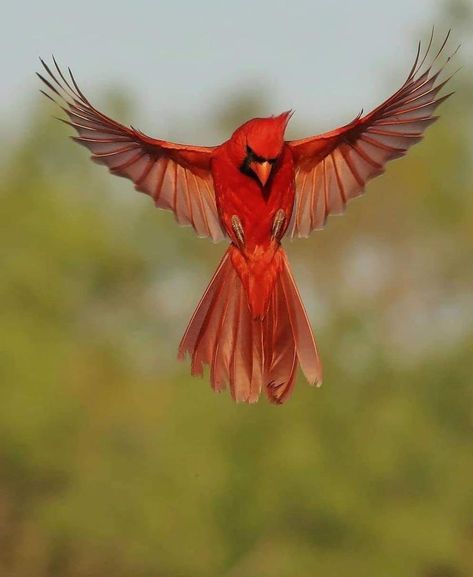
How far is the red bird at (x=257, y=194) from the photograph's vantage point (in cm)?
399

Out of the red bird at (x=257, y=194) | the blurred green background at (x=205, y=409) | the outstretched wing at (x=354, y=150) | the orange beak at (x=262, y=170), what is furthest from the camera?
the blurred green background at (x=205, y=409)

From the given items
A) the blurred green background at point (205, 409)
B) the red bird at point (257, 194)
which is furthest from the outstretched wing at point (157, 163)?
the blurred green background at point (205, 409)

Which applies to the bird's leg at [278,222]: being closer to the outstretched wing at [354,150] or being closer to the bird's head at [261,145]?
the bird's head at [261,145]

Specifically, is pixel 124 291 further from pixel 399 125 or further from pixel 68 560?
pixel 399 125

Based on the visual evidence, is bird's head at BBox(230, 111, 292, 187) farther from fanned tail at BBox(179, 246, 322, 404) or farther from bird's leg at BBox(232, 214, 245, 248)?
fanned tail at BBox(179, 246, 322, 404)

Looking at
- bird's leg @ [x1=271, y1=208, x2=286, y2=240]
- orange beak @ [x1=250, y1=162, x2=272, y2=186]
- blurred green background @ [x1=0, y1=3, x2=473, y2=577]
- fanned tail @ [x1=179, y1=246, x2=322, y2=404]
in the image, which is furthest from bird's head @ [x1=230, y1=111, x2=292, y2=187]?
blurred green background @ [x1=0, y1=3, x2=473, y2=577]

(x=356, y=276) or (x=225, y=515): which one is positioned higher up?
(x=356, y=276)

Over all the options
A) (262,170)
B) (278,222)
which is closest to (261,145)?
(262,170)

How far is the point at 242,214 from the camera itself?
4.07 meters

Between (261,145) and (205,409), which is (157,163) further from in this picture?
(205,409)

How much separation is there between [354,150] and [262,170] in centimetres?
79

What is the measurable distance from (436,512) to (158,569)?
5.02 m

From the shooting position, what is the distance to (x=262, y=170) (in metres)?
3.79

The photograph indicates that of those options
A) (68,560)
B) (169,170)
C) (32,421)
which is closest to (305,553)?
(68,560)
